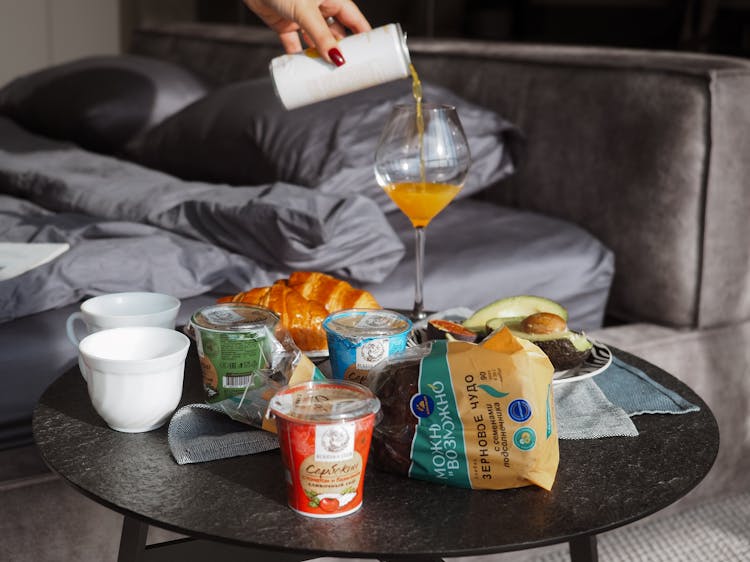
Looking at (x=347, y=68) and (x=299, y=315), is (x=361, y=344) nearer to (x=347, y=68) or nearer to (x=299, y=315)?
(x=299, y=315)

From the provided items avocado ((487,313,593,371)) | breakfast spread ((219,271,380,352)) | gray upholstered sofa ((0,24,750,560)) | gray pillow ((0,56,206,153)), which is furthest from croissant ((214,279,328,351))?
gray pillow ((0,56,206,153))

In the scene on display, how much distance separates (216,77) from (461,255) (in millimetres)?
1518

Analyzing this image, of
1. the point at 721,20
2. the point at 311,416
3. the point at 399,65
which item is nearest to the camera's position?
the point at 311,416

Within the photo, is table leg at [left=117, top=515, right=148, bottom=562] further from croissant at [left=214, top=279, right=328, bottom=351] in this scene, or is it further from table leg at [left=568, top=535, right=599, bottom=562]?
table leg at [left=568, top=535, right=599, bottom=562]

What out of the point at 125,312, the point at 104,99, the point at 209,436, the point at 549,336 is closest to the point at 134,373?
the point at 209,436

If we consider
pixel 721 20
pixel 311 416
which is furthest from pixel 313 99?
pixel 721 20

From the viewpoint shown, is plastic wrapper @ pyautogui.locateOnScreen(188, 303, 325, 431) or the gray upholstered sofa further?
the gray upholstered sofa

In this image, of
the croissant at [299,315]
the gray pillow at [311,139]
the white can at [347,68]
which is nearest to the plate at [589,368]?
the croissant at [299,315]

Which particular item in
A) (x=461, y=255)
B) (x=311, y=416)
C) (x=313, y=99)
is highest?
(x=313, y=99)

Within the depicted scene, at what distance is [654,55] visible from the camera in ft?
5.97

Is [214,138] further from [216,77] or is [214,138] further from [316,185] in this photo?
[216,77]

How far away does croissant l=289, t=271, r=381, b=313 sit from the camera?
3.61 feet

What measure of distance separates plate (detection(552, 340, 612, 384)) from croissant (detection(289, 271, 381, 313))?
0.76ft

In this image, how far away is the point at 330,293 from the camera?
1.11 m
